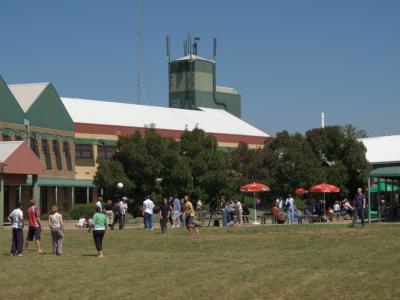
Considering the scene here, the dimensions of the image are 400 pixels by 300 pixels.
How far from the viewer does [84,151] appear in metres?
70.9

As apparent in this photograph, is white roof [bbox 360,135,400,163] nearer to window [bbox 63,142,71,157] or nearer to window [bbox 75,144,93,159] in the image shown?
window [bbox 75,144,93,159]

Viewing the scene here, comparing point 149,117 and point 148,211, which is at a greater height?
point 149,117

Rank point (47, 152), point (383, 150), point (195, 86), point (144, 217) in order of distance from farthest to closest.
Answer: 1. point (195, 86)
2. point (383, 150)
3. point (47, 152)
4. point (144, 217)

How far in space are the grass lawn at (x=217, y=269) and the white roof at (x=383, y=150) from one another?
35706 mm

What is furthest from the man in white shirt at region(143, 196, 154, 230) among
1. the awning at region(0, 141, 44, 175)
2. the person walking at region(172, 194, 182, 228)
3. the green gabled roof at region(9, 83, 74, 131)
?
the green gabled roof at region(9, 83, 74, 131)

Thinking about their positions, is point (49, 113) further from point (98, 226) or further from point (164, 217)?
point (98, 226)

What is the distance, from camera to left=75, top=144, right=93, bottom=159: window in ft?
231

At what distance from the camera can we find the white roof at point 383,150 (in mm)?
66375

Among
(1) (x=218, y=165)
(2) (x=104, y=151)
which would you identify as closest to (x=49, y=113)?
(2) (x=104, y=151)

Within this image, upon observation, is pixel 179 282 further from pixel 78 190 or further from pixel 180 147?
pixel 78 190

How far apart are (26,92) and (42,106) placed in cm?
175

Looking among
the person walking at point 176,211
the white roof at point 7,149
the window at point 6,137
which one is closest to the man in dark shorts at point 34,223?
the person walking at point 176,211

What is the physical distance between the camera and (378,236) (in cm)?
2978

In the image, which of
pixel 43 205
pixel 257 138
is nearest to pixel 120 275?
pixel 43 205
